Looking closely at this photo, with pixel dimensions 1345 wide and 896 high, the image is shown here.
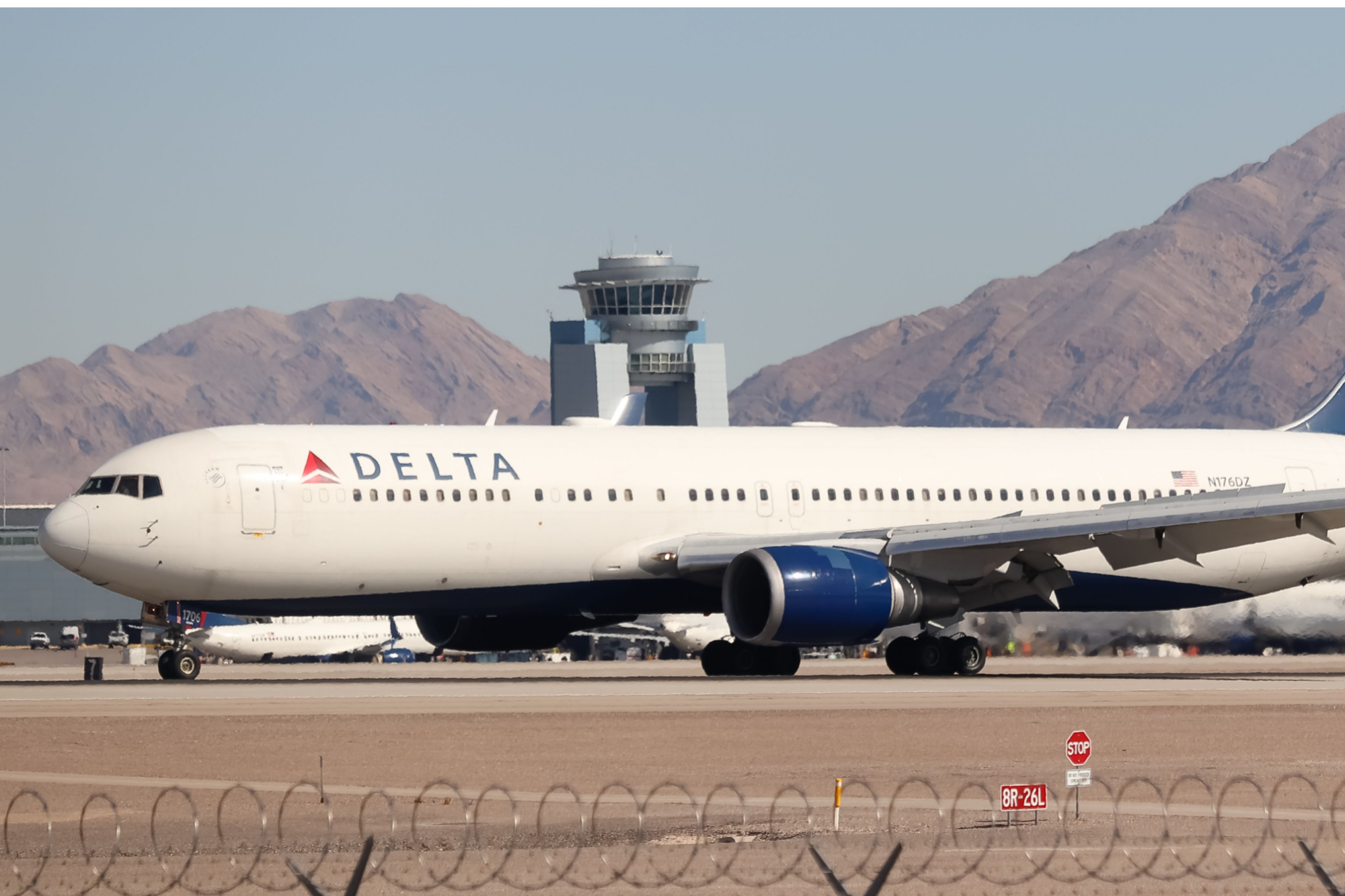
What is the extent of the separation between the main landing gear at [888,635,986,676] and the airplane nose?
14.2m

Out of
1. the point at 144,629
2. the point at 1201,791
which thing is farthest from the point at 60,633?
the point at 1201,791

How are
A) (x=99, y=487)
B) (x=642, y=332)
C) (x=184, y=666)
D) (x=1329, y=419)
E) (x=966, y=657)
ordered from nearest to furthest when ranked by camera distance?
(x=99, y=487)
(x=184, y=666)
(x=966, y=657)
(x=1329, y=419)
(x=642, y=332)

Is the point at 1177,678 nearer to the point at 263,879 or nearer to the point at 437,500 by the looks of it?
the point at 437,500

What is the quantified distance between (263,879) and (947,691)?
729 inches

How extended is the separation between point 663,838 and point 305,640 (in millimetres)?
70706

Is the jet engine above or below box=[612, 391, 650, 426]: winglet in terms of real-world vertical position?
below

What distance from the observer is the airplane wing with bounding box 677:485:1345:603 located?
33562 millimetres

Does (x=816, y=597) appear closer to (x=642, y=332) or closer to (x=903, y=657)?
(x=903, y=657)

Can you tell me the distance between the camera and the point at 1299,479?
41.1m

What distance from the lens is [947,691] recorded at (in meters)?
30.9

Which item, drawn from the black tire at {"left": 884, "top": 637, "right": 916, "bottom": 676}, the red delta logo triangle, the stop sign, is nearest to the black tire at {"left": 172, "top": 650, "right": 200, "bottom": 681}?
the red delta logo triangle

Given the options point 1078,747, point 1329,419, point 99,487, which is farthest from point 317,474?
point 1329,419

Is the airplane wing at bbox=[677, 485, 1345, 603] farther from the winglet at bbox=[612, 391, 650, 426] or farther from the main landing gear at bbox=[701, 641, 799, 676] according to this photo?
the winglet at bbox=[612, 391, 650, 426]

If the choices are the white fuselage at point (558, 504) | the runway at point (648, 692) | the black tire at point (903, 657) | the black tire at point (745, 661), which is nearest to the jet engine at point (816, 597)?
the runway at point (648, 692)
